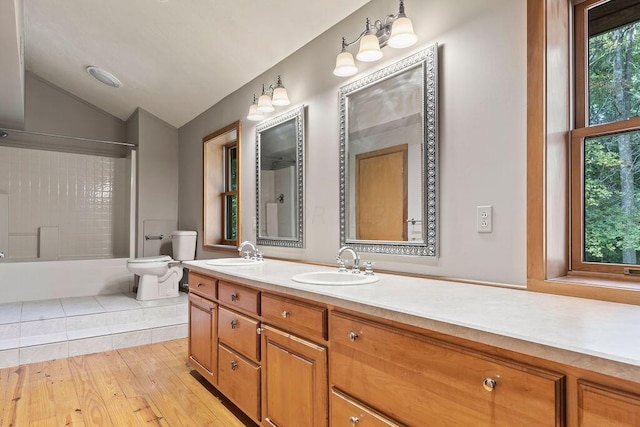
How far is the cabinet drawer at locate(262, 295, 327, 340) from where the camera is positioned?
1.51 metres

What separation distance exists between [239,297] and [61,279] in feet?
11.4

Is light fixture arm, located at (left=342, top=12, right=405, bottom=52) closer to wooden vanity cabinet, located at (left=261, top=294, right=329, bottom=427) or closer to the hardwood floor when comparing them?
wooden vanity cabinet, located at (left=261, top=294, right=329, bottom=427)

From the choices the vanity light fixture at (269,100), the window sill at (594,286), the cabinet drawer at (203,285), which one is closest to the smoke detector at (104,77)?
the vanity light fixture at (269,100)

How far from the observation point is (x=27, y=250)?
187 inches

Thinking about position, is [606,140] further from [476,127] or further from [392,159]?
[392,159]

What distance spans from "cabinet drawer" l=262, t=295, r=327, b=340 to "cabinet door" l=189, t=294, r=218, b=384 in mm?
688

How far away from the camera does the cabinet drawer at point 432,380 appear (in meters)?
0.87

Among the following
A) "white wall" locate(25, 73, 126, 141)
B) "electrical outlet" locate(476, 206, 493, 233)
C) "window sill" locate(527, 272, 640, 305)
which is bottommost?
"window sill" locate(527, 272, 640, 305)

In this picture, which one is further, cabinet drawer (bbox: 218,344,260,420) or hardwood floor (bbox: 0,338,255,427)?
hardwood floor (bbox: 0,338,255,427)

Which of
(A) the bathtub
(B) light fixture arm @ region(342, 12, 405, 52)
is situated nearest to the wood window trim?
(B) light fixture arm @ region(342, 12, 405, 52)

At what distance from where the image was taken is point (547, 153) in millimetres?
1408

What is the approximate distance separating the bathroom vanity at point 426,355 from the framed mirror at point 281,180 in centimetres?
79

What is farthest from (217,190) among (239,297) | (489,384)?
(489,384)

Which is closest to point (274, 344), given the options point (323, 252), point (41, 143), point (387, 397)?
point (387, 397)
